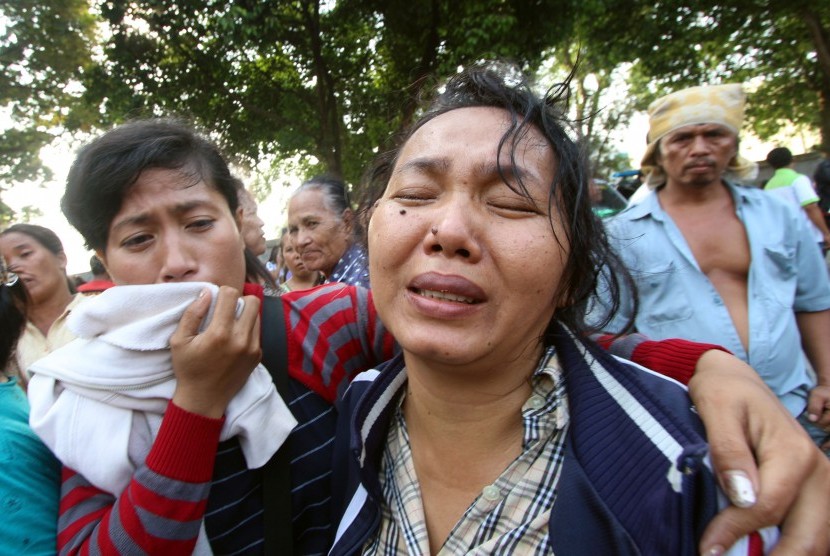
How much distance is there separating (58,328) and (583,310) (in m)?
3.38

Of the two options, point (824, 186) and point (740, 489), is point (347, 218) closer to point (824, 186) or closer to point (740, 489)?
point (740, 489)

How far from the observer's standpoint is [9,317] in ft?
5.49

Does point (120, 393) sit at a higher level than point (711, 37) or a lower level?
lower

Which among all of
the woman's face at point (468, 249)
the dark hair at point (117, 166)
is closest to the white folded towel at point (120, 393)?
the dark hair at point (117, 166)

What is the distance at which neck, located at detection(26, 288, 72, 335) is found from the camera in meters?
3.88

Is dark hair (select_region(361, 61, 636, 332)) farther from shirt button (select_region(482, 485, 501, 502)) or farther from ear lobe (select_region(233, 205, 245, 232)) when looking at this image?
ear lobe (select_region(233, 205, 245, 232))

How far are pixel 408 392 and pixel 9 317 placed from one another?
130cm

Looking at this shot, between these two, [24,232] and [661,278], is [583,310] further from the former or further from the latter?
[24,232]

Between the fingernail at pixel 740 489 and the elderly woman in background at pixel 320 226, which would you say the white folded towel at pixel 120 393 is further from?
the elderly woman in background at pixel 320 226

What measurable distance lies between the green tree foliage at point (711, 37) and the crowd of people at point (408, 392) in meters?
9.66

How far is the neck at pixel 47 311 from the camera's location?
3.88m

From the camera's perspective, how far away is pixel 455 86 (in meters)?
1.48

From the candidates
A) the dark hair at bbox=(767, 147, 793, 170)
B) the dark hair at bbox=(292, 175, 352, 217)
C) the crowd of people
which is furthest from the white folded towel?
the dark hair at bbox=(767, 147, 793, 170)

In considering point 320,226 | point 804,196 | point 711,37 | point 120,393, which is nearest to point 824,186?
point 804,196
